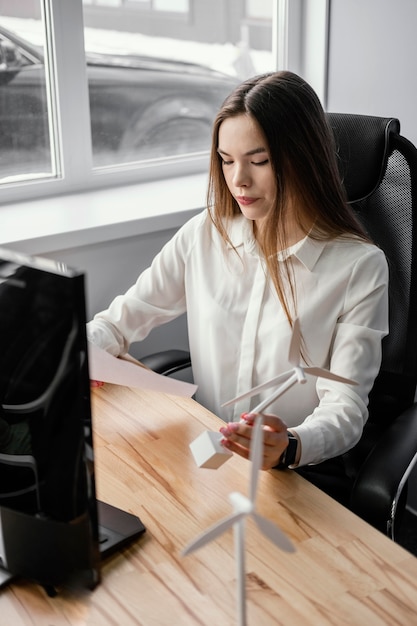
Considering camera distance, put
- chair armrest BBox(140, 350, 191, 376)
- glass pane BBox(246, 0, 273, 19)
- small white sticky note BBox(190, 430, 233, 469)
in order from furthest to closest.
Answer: glass pane BBox(246, 0, 273, 19), chair armrest BBox(140, 350, 191, 376), small white sticky note BBox(190, 430, 233, 469)

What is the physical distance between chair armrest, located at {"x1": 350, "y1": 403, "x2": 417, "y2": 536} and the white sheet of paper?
34 cm

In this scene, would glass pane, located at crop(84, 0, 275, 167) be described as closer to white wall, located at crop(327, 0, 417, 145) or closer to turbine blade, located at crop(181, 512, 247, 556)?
white wall, located at crop(327, 0, 417, 145)

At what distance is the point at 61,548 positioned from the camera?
3.14ft

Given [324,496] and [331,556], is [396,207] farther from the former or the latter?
[331,556]

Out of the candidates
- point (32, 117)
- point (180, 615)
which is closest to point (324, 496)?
point (180, 615)

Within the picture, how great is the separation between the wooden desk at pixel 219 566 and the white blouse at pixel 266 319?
5.8 inches

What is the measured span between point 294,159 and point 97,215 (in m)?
0.70

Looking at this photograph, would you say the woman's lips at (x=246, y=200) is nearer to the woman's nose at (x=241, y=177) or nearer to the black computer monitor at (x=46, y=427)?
the woman's nose at (x=241, y=177)

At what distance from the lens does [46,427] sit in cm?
90

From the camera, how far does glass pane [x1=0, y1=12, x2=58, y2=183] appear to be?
6.61 feet

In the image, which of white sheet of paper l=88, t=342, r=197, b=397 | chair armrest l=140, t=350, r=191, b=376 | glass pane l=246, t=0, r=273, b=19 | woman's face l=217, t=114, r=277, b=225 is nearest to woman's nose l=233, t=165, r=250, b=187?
woman's face l=217, t=114, r=277, b=225

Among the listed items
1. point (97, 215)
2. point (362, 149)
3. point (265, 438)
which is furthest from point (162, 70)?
point (265, 438)

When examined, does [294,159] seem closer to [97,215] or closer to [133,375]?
[133,375]

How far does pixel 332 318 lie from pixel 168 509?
492 millimetres
